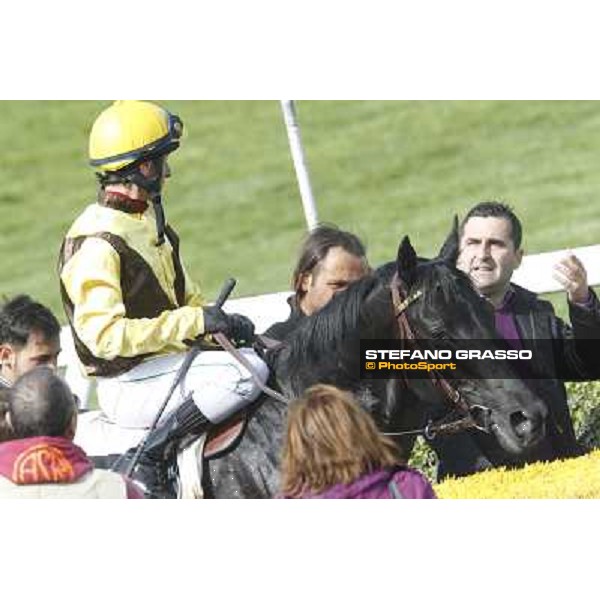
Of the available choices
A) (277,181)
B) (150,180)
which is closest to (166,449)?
(150,180)

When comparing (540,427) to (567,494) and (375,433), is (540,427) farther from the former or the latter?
(375,433)

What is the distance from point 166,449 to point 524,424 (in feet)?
4.80

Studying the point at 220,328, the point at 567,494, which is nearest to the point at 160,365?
the point at 220,328

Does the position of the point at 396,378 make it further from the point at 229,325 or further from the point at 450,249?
the point at 229,325

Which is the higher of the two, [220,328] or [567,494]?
[220,328]

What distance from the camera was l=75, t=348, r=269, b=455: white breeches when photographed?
7.85 meters

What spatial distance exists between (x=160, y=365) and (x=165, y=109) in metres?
1.15

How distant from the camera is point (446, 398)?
25.7 ft

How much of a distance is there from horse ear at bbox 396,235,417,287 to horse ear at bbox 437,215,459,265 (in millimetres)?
171

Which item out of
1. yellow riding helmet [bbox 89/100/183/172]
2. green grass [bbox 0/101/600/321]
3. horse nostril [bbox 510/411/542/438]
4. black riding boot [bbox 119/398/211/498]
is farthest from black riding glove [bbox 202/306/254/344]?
horse nostril [bbox 510/411/542/438]

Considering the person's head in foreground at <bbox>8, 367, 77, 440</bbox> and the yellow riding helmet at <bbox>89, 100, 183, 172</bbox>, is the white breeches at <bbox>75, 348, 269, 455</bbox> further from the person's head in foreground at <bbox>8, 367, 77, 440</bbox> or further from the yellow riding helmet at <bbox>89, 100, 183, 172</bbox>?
the yellow riding helmet at <bbox>89, 100, 183, 172</bbox>

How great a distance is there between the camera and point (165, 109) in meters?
8.31

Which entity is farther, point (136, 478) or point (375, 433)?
point (136, 478)
